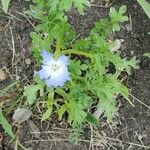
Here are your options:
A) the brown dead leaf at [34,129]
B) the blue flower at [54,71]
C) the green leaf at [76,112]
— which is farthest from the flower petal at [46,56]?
the brown dead leaf at [34,129]

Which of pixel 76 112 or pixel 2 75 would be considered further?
pixel 2 75

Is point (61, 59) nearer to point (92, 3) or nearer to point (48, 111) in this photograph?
point (48, 111)

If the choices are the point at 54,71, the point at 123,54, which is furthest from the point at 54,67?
the point at 123,54

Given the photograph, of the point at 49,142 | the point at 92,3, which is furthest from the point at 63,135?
the point at 92,3

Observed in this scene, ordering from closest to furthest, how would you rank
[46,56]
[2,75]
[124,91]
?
[46,56] → [124,91] → [2,75]

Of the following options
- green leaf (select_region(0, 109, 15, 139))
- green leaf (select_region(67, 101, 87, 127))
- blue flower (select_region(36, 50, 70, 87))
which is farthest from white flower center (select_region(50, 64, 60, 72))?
green leaf (select_region(0, 109, 15, 139))

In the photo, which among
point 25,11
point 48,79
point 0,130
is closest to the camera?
point 48,79

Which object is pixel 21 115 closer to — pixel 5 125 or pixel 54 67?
pixel 5 125
